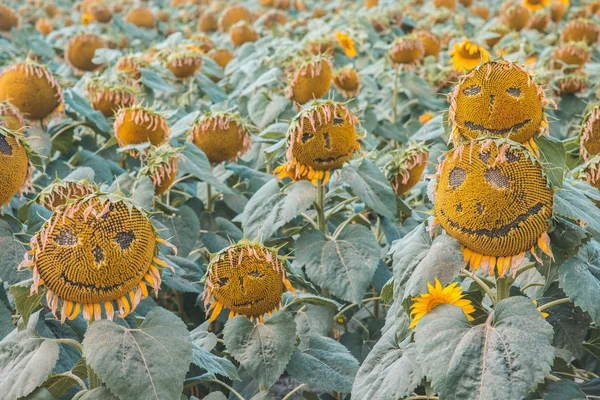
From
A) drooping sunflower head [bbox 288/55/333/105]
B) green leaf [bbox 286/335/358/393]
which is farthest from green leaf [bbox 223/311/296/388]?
drooping sunflower head [bbox 288/55/333/105]

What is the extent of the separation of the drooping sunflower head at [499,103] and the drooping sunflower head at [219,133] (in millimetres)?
1236

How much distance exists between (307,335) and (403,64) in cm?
245

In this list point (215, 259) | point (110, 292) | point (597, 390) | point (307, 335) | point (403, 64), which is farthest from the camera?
point (403, 64)

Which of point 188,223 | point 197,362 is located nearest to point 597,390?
point 197,362

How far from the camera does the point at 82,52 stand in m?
4.71

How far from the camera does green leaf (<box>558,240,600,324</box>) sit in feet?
5.29

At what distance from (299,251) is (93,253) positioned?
921 millimetres

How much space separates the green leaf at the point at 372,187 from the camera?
2400 millimetres

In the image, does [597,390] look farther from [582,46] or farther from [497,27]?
Answer: [497,27]

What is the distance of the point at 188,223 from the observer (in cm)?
282

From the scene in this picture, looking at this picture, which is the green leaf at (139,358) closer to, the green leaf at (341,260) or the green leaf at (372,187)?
the green leaf at (341,260)

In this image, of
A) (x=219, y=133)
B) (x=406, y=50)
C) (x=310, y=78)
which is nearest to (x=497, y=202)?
(x=219, y=133)

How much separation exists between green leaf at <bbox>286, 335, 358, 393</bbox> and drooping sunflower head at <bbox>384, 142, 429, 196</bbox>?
2.35 feet

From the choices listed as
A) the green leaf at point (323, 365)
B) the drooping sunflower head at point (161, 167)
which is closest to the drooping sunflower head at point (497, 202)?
the green leaf at point (323, 365)
